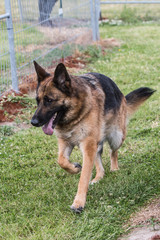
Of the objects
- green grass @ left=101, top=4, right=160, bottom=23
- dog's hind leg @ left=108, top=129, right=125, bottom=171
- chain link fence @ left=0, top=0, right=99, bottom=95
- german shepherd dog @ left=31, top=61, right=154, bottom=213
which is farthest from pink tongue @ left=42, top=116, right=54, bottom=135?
green grass @ left=101, top=4, right=160, bottom=23

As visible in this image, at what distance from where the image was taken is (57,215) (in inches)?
144

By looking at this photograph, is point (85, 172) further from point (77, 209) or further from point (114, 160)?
point (114, 160)

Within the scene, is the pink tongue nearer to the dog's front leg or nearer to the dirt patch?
the dog's front leg

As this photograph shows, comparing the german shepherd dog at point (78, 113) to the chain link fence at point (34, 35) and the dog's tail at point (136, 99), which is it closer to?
the dog's tail at point (136, 99)

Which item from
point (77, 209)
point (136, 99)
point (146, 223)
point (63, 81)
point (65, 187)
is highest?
point (63, 81)

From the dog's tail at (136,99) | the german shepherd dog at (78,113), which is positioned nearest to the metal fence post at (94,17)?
the dog's tail at (136,99)

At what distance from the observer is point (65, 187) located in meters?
4.28

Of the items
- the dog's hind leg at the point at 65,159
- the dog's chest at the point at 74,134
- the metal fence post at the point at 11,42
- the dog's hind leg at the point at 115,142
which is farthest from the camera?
the metal fence post at the point at 11,42

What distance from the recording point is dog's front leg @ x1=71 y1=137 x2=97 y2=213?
370 centimetres

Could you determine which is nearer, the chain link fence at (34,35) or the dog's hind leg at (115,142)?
the dog's hind leg at (115,142)

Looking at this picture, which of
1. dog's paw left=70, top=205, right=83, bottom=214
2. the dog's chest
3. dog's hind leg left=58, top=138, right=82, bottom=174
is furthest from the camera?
dog's hind leg left=58, top=138, right=82, bottom=174

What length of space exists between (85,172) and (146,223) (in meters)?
0.89

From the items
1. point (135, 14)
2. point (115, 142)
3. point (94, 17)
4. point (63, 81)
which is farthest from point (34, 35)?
point (135, 14)

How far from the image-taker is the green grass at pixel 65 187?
3.40 meters
